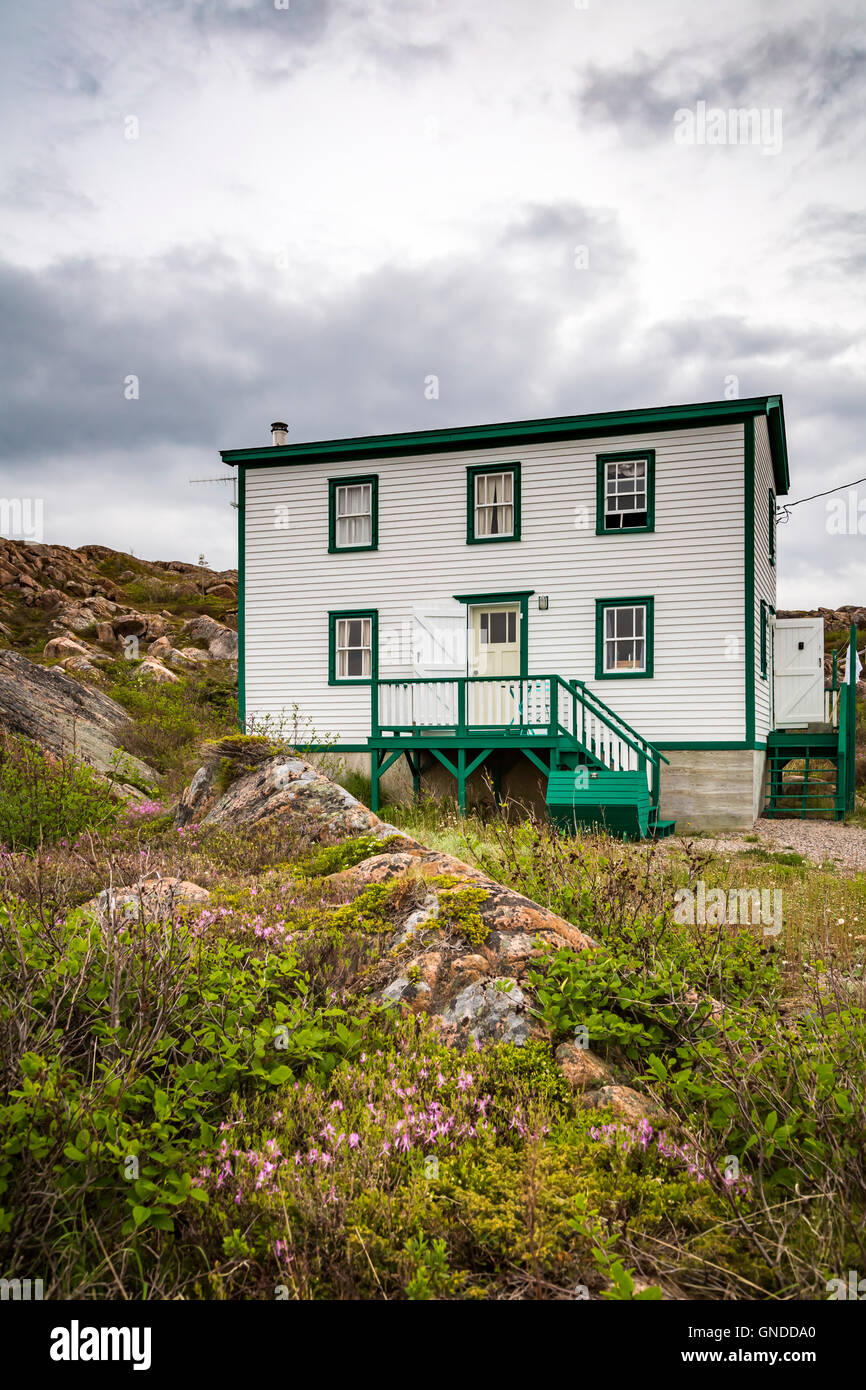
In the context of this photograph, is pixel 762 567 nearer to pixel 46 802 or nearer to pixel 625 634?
pixel 625 634

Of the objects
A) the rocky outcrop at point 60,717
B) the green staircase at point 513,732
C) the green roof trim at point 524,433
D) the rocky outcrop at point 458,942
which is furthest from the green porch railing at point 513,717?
the rocky outcrop at point 458,942

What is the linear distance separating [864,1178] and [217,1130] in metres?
2.19

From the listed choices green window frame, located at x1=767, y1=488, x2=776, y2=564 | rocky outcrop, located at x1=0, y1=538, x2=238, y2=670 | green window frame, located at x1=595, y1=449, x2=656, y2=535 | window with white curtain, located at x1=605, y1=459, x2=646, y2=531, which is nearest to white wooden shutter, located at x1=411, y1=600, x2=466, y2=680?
green window frame, located at x1=595, y1=449, x2=656, y2=535

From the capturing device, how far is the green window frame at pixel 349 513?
18.3 meters

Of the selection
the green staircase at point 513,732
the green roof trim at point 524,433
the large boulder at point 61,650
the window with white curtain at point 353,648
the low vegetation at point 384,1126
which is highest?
the green roof trim at point 524,433

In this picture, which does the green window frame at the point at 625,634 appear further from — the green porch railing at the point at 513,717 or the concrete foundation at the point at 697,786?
the concrete foundation at the point at 697,786

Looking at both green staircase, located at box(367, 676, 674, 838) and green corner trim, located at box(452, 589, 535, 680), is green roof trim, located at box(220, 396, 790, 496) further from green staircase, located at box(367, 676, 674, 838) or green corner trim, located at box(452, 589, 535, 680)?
green staircase, located at box(367, 676, 674, 838)

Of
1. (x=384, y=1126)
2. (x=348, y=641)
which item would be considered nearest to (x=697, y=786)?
(x=348, y=641)

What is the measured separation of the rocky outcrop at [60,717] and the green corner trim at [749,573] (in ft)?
34.6

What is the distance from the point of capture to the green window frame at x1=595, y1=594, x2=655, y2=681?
16.4m

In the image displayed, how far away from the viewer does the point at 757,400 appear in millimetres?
15516

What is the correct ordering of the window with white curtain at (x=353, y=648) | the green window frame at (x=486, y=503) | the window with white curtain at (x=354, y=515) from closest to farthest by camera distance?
the green window frame at (x=486, y=503) < the window with white curtain at (x=353, y=648) < the window with white curtain at (x=354, y=515)
